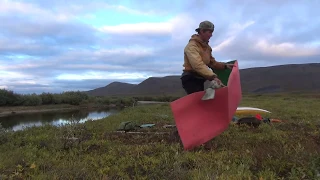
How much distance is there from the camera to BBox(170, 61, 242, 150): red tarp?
15.8 ft

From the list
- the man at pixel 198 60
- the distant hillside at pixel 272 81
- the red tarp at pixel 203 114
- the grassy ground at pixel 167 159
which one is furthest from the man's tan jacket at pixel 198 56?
the distant hillside at pixel 272 81

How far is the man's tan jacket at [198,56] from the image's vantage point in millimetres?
5008

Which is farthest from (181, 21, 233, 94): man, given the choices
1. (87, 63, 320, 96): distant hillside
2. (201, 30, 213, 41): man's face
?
(87, 63, 320, 96): distant hillside

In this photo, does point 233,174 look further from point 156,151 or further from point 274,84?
point 274,84

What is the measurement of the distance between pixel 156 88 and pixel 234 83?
164 m

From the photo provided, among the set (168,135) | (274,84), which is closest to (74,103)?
(168,135)

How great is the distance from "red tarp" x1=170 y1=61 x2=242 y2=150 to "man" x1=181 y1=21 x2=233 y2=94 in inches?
13.6

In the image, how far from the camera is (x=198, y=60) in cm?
505

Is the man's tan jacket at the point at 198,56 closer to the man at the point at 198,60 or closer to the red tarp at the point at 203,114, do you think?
the man at the point at 198,60

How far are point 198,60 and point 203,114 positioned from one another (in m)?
0.92

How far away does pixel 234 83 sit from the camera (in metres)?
5.29

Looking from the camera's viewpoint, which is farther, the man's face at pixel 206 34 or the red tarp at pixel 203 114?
the man's face at pixel 206 34

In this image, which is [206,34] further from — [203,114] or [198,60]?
[203,114]

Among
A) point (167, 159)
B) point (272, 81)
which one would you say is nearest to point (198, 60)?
point (167, 159)
